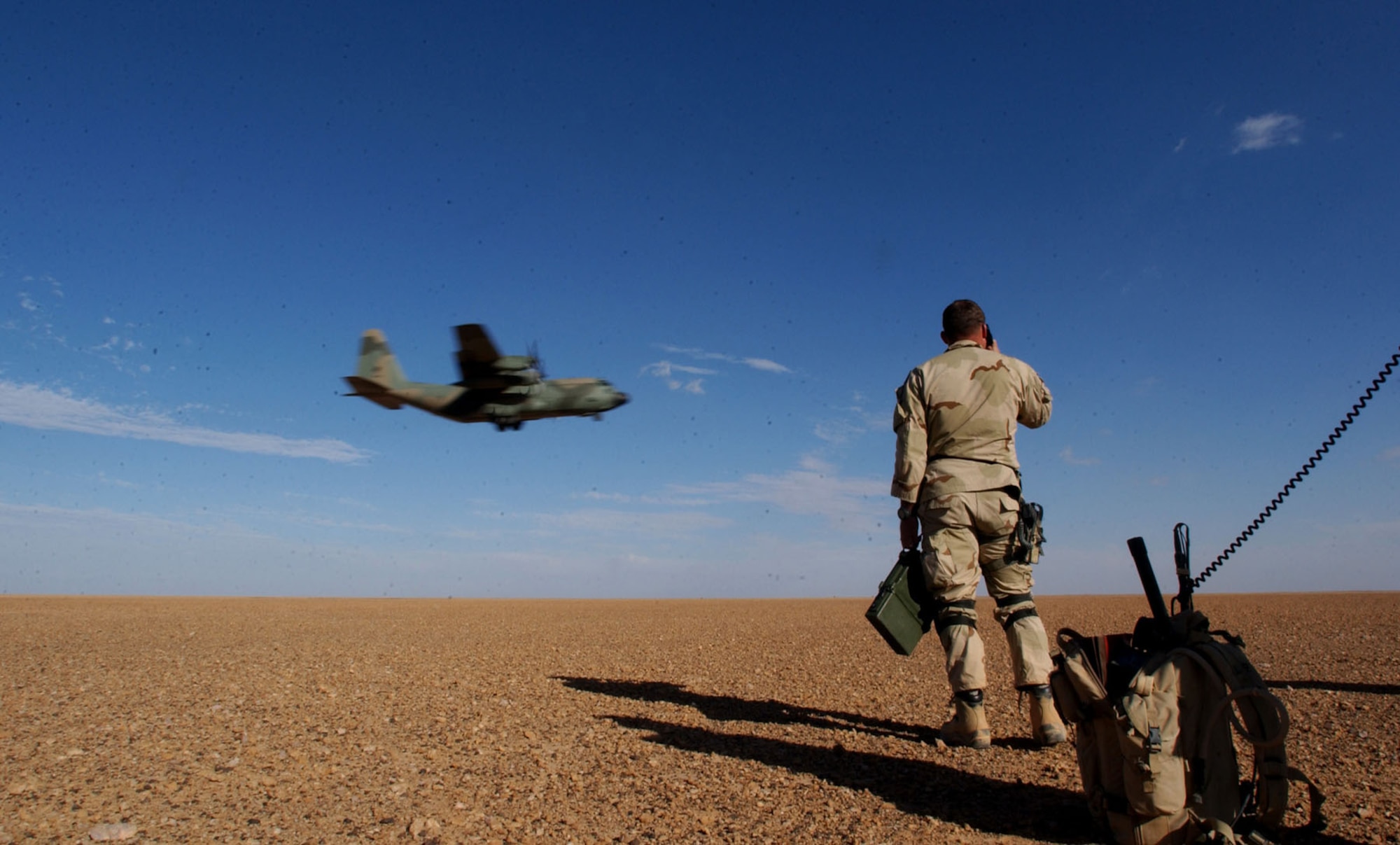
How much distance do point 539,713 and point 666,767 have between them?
6.44ft

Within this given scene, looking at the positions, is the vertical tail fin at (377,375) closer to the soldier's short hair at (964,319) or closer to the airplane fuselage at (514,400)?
the airplane fuselage at (514,400)

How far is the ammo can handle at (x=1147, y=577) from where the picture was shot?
3738 mm

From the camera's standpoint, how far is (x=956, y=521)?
16.2ft

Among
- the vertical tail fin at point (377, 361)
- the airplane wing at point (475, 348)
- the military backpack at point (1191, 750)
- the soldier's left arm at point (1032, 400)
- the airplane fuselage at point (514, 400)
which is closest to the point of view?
the military backpack at point (1191, 750)

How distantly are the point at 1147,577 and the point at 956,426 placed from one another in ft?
4.89

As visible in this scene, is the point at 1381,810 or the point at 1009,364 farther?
the point at 1009,364

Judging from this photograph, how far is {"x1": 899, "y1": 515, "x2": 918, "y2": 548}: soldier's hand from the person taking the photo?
206 inches

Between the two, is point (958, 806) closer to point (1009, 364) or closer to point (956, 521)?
point (956, 521)

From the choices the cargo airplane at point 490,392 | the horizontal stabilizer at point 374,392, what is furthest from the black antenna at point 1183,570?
the horizontal stabilizer at point 374,392

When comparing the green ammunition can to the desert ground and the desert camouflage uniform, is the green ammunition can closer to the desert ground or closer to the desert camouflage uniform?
the desert camouflage uniform

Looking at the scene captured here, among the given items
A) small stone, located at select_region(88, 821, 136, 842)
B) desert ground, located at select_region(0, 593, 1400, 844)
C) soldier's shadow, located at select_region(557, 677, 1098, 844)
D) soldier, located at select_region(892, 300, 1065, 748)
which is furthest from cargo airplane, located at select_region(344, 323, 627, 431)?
soldier, located at select_region(892, 300, 1065, 748)

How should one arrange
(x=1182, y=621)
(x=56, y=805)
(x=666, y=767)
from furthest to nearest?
(x=666, y=767) < (x=56, y=805) < (x=1182, y=621)

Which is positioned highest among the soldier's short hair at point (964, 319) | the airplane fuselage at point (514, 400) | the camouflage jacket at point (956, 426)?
the airplane fuselage at point (514, 400)

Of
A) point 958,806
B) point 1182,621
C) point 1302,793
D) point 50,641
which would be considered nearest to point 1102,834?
point 958,806
